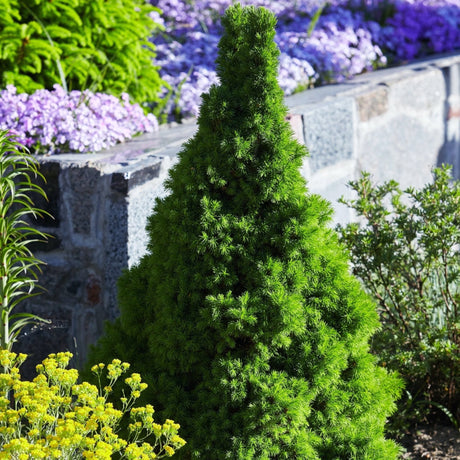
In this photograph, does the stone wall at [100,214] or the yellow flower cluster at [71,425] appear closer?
the yellow flower cluster at [71,425]

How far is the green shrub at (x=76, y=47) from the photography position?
128 inches

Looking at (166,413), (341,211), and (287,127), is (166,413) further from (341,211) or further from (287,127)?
(341,211)

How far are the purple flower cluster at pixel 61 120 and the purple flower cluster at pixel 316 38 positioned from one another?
91 centimetres

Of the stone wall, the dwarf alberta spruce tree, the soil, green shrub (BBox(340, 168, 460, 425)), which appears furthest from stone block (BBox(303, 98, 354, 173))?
the dwarf alberta spruce tree

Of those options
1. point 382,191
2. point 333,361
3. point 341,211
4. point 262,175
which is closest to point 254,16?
point 262,175

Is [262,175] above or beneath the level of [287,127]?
beneath

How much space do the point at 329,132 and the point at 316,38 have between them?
1.65 m

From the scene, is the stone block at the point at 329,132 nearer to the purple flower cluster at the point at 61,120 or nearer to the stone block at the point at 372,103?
the stone block at the point at 372,103

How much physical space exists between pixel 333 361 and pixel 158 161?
4.41 ft

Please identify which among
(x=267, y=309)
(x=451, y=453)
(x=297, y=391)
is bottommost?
(x=451, y=453)

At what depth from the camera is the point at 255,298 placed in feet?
5.93

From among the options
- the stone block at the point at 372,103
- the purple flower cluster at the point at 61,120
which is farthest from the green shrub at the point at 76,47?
the stone block at the point at 372,103

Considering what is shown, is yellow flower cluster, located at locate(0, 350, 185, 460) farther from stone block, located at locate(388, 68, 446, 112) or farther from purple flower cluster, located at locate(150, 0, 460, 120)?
stone block, located at locate(388, 68, 446, 112)

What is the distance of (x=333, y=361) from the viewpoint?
1.83 metres
